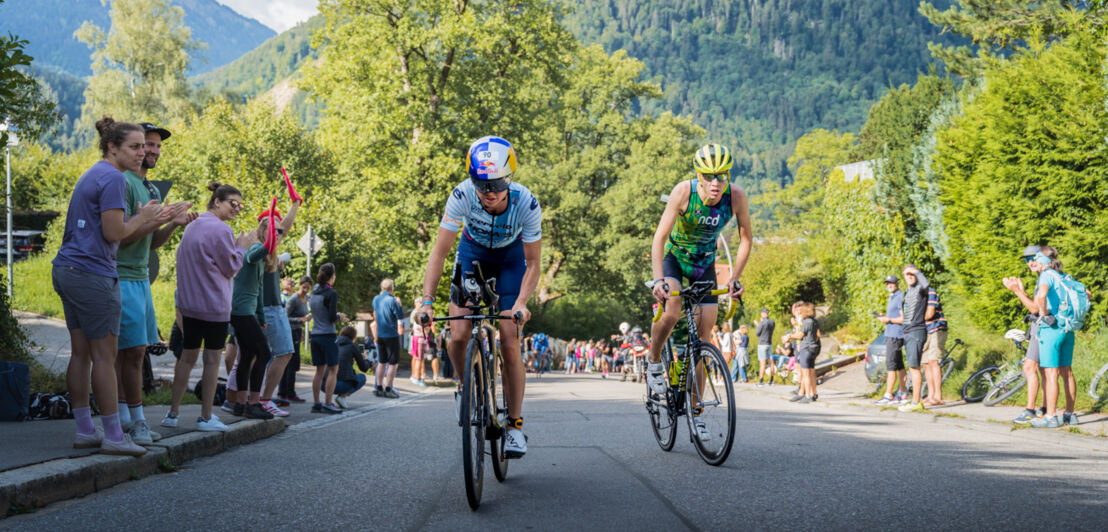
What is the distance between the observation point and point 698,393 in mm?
6438

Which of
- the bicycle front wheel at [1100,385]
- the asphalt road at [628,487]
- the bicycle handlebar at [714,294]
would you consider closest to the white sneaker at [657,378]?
the bicycle handlebar at [714,294]

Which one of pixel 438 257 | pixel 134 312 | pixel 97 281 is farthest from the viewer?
pixel 134 312

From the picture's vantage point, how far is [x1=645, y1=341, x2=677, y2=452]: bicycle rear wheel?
688 centimetres

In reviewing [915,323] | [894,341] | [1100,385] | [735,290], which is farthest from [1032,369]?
[735,290]

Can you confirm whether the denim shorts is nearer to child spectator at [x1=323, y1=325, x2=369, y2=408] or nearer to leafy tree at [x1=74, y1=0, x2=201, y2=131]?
child spectator at [x1=323, y1=325, x2=369, y2=408]

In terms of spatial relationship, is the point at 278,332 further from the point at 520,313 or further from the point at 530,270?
the point at 520,313

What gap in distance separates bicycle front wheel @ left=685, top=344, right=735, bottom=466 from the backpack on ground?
5599 mm

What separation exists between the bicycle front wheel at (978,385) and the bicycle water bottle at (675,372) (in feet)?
25.7

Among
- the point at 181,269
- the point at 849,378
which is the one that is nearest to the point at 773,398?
the point at 849,378

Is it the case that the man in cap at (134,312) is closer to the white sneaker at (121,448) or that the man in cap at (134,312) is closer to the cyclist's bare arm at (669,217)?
the white sneaker at (121,448)

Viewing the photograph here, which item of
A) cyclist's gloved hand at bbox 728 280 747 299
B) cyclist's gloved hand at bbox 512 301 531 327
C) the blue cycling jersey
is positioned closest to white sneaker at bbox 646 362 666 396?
cyclist's gloved hand at bbox 728 280 747 299

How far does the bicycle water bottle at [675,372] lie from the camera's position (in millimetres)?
6750

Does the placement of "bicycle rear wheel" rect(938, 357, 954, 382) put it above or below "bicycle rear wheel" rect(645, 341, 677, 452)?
above

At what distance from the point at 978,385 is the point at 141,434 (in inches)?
437
